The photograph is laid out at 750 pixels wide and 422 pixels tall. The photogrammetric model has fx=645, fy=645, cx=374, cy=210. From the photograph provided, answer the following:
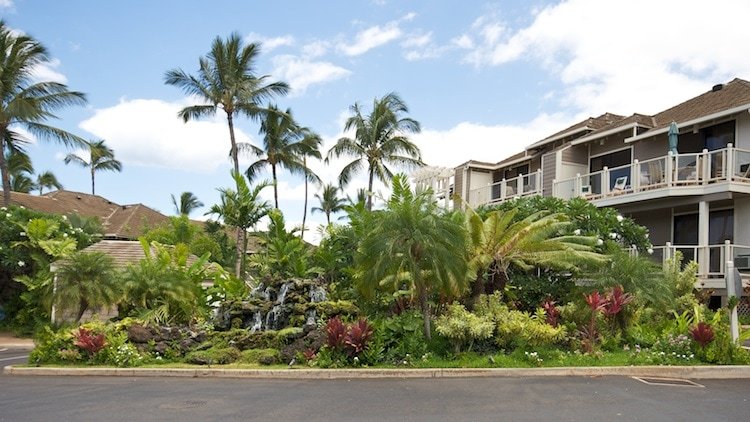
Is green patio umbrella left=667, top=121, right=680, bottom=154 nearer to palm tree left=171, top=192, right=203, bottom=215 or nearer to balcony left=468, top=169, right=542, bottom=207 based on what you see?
balcony left=468, top=169, right=542, bottom=207

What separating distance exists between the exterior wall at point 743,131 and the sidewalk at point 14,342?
955 inches

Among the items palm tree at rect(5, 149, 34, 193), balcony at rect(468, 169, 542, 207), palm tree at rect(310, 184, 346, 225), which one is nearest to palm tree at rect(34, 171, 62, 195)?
palm tree at rect(5, 149, 34, 193)

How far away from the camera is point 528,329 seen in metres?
13.0

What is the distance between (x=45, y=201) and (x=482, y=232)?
38100 millimetres

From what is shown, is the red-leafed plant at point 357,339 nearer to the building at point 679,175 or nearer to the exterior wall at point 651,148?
the building at point 679,175

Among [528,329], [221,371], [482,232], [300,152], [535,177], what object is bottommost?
[221,371]

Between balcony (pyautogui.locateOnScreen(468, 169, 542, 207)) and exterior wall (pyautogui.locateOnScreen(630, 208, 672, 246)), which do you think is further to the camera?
balcony (pyautogui.locateOnScreen(468, 169, 542, 207))

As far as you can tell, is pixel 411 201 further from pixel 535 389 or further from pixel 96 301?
pixel 96 301

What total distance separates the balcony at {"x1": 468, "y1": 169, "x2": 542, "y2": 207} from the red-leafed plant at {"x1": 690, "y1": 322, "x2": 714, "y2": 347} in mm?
13561

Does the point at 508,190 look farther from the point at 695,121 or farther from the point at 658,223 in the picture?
the point at 695,121

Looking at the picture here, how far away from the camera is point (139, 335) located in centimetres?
1462

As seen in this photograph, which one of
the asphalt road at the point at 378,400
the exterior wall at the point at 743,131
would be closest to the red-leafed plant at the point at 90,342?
the asphalt road at the point at 378,400

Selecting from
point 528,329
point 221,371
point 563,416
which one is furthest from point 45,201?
point 563,416

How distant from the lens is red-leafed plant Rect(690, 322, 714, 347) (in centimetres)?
1271
